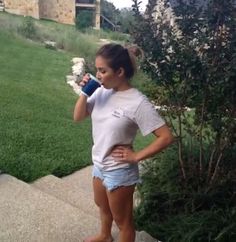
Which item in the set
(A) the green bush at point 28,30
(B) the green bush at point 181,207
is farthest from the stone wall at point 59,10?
(B) the green bush at point 181,207

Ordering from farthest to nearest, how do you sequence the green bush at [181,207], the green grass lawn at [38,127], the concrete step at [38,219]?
1. the green grass lawn at [38,127]
2. the green bush at [181,207]
3. the concrete step at [38,219]

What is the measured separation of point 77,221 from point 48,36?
16.6 metres

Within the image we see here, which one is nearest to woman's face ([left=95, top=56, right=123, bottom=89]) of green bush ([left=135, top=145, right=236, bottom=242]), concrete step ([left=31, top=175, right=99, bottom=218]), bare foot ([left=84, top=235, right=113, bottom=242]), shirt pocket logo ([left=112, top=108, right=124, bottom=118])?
shirt pocket logo ([left=112, top=108, right=124, bottom=118])

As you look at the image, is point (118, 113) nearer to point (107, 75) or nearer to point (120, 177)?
point (107, 75)

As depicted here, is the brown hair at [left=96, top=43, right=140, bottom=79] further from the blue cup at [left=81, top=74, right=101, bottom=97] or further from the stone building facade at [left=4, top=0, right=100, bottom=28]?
the stone building facade at [left=4, top=0, right=100, bottom=28]

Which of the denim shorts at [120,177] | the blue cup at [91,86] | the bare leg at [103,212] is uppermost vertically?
the blue cup at [91,86]

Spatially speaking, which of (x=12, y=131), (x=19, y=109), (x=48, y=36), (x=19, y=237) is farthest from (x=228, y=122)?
(x=48, y=36)

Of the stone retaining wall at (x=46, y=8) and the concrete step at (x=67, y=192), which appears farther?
the stone retaining wall at (x=46, y=8)

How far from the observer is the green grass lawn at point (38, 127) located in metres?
4.50

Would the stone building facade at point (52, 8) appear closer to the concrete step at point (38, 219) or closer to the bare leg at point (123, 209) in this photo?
the concrete step at point (38, 219)

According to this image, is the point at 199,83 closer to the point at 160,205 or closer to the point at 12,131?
the point at 160,205

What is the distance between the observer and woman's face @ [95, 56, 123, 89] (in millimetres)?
2371

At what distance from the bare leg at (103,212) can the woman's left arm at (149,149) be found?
0.98 feet

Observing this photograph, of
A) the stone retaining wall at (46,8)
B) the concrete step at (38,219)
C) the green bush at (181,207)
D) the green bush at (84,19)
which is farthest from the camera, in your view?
the stone retaining wall at (46,8)
